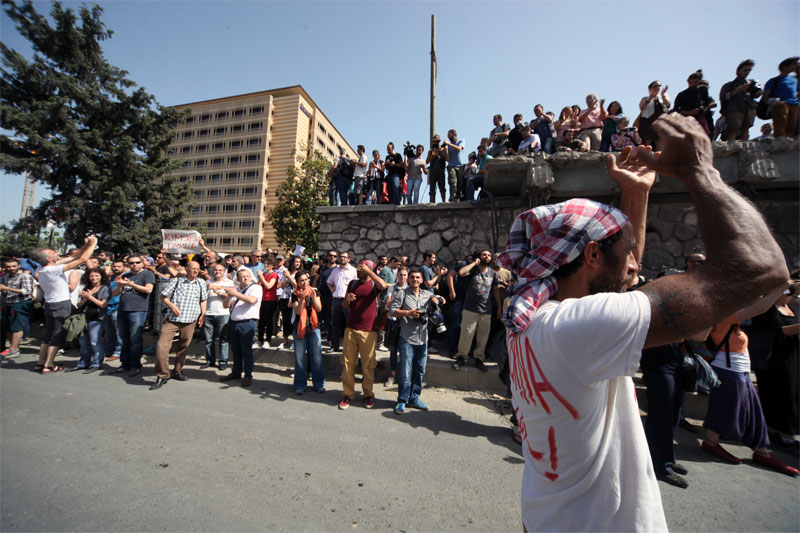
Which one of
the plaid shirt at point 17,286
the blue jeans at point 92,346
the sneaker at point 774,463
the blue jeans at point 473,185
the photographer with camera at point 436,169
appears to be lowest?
the sneaker at point 774,463

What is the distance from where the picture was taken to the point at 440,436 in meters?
3.93

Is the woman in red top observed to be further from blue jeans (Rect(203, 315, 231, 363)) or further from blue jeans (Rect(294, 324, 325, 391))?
blue jeans (Rect(294, 324, 325, 391))

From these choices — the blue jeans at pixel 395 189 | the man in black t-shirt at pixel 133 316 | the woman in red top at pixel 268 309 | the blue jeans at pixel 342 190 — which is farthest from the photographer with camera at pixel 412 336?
the blue jeans at pixel 342 190

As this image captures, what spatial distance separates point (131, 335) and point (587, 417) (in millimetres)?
7346

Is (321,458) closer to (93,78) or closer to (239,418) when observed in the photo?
(239,418)

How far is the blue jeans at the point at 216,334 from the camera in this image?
652 centimetres

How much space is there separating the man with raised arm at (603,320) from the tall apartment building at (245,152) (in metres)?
40.2

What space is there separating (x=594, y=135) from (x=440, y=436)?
747cm

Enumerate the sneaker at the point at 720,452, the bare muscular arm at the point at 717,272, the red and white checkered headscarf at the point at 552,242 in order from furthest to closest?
the sneaker at the point at 720,452, the red and white checkered headscarf at the point at 552,242, the bare muscular arm at the point at 717,272

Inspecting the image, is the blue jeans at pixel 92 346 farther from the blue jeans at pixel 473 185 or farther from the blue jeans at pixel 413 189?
the blue jeans at pixel 473 185

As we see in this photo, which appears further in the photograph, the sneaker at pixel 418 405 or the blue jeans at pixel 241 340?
the blue jeans at pixel 241 340

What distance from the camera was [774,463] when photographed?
3473 millimetres

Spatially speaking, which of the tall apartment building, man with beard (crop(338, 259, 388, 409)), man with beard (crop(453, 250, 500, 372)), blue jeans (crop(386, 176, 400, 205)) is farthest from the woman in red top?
the tall apartment building

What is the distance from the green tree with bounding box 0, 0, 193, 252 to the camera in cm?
1541
